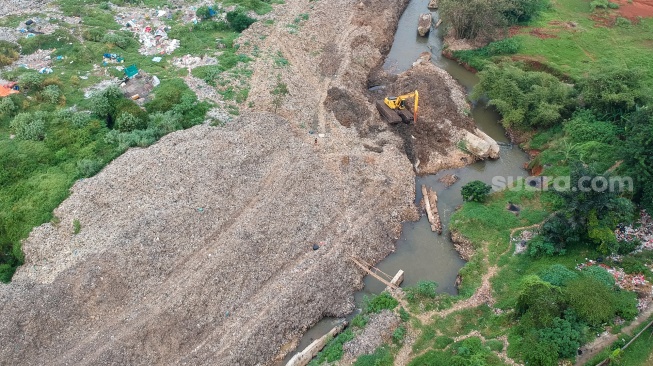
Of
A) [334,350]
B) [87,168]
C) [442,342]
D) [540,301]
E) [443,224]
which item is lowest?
[334,350]

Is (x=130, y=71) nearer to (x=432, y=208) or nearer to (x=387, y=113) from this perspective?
(x=387, y=113)

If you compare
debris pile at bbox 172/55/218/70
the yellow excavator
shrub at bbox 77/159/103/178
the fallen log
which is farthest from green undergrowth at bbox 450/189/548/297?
the fallen log

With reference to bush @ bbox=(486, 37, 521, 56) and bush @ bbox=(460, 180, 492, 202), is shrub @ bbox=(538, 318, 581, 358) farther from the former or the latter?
bush @ bbox=(486, 37, 521, 56)

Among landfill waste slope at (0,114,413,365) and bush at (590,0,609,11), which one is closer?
landfill waste slope at (0,114,413,365)

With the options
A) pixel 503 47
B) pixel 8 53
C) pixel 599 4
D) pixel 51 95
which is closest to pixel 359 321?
pixel 51 95

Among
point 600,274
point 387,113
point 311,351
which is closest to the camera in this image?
point 311,351

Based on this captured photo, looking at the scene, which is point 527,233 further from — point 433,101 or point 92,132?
point 92,132
